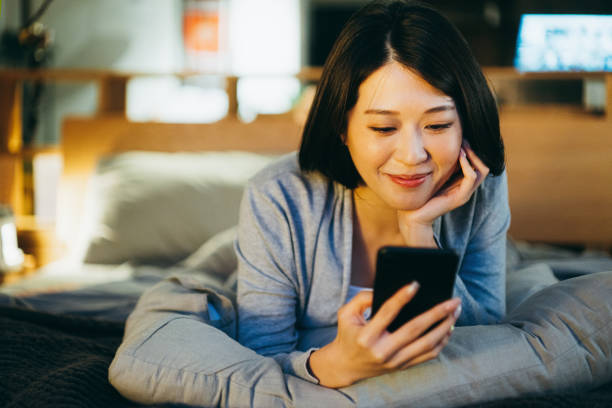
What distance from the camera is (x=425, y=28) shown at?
891mm

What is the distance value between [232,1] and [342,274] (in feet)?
17.7

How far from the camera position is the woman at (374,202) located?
0.78 m

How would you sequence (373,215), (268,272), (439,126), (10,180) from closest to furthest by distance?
1. (439,126)
2. (268,272)
3. (373,215)
4. (10,180)

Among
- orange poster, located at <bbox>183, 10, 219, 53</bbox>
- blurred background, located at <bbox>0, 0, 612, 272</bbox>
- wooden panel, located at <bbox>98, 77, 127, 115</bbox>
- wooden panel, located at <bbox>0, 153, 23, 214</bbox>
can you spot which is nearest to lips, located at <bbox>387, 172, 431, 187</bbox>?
blurred background, located at <bbox>0, 0, 612, 272</bbox>

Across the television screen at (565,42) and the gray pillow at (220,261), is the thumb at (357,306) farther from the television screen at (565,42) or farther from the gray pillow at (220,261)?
the television screen at (565,42)

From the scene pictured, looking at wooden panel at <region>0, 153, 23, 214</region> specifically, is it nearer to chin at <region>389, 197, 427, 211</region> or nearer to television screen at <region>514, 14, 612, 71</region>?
chin at <region>389, 197, 427, 211</region>

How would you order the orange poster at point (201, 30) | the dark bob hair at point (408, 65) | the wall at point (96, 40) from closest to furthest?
1. the dark bob hair at point (408, 65)
2. the wall at point (96, 40)
3. the orange poster at point (201, 30)

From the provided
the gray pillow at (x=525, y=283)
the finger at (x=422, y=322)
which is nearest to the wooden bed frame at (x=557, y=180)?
the gray pillow at (x=525, y=283)

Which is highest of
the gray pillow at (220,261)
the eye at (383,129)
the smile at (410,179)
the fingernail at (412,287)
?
the eye at (383,129)

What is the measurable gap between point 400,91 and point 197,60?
5100mm

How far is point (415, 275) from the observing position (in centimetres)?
69

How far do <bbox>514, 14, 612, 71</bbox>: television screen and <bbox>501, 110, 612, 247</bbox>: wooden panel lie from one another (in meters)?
0.32

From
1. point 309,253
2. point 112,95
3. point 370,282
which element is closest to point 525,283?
point 370,282

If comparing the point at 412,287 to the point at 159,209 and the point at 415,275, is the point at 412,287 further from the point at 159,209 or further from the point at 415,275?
the point at 159,209
